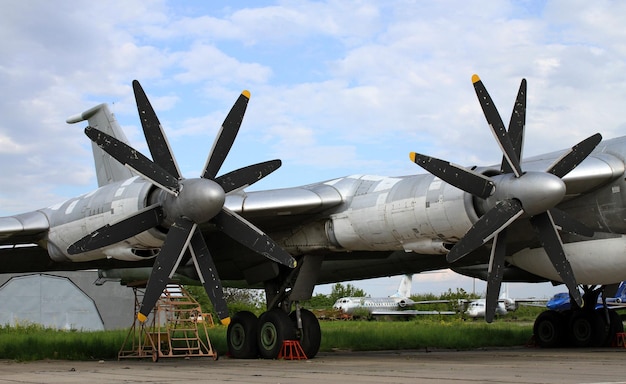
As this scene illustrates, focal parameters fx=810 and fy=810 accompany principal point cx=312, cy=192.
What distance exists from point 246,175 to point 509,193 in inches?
171

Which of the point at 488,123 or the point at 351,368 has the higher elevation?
the point at 488,123

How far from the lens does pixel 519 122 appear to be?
44.3 feet

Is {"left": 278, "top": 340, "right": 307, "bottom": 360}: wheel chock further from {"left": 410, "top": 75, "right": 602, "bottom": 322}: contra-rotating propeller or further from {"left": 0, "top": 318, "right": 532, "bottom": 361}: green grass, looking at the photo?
{"left": 410, "top": 75, "right": 602, "bottom": 322}: contra-rotating propeller

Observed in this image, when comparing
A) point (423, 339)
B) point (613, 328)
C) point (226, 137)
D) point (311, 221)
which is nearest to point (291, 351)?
point (311, 221)

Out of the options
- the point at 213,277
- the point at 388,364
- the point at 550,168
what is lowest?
the point at 388,364

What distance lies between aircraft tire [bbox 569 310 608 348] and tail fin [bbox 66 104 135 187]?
11.6 m

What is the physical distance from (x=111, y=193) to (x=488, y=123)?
6.61 m

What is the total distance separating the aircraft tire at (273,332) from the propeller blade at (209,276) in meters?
2.81

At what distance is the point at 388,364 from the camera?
42.9 feet

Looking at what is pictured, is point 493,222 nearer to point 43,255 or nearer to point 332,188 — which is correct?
point 332,188

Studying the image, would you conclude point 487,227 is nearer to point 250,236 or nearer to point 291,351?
point 250,236

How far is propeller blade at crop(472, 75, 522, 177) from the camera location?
12.8 metres

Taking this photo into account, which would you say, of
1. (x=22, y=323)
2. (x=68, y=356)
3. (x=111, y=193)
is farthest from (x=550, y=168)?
(x=22, y=323)

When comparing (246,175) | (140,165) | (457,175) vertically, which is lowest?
(457,175)
